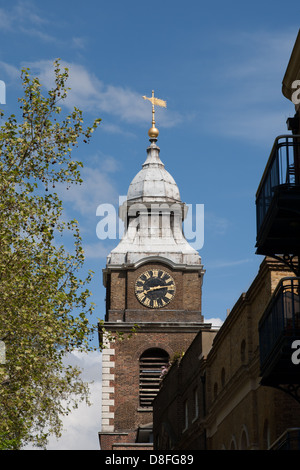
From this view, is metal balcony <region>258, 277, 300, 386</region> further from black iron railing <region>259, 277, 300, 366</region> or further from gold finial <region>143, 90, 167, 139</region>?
gold finial <region>143, 90, 167, 139</region>

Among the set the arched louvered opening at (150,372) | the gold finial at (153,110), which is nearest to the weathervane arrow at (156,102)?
the gold finial at (153,110)

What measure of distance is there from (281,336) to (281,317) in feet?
2.29

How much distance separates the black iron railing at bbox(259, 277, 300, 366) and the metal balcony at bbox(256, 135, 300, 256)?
1.08 m

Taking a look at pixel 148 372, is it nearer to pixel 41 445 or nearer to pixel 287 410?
pixel 41 445

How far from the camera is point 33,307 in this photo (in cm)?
2762

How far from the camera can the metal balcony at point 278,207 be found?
20875 millimetres

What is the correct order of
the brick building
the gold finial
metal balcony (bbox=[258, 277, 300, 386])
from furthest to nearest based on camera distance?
the gold finial, the brick building, metal balcony (bbox=[258, 277, 300, 386])

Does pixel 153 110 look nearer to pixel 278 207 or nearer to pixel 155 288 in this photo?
pixel 155 288

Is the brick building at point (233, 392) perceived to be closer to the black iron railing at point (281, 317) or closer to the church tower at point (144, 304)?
the black iron railing at point (281, 317)

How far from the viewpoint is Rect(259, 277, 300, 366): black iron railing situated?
20656mm

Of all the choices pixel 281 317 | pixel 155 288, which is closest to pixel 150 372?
pixel 155 288

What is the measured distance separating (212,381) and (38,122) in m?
9.49

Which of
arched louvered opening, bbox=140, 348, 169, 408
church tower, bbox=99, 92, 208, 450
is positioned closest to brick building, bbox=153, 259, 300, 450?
church tower, bbox=99, 92, 208, 450

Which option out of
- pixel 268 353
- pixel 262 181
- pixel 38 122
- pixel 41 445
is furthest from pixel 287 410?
pixel 38 122
